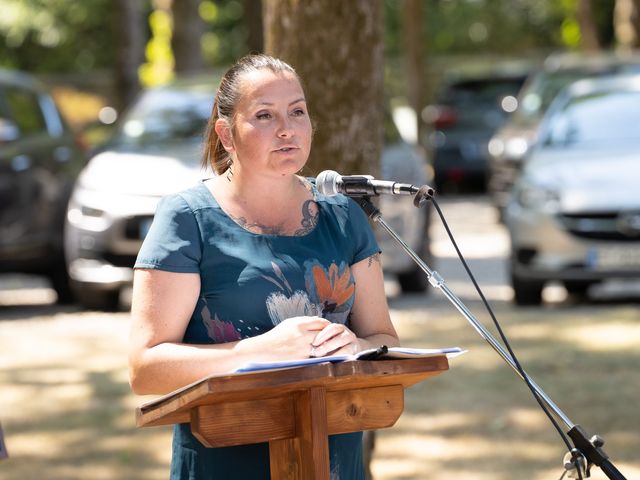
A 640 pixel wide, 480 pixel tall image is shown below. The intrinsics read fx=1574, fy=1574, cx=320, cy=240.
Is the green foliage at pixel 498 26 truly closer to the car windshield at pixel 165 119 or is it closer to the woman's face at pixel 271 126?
the car windshield at pixel 165 119

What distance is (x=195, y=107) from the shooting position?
40.2 ft

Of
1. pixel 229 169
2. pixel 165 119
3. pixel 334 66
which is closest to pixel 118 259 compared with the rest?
pixel 165 119

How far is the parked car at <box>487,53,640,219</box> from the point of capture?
60.2 ft

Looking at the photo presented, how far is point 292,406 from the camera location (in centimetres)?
362

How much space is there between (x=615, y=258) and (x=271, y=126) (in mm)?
7801

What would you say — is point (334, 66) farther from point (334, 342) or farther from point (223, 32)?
point (223, 32)

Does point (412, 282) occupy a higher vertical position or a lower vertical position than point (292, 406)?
higher

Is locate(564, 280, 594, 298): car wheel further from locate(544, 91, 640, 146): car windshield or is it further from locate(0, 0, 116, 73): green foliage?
locate(0, 0, 116, 73): green foliage

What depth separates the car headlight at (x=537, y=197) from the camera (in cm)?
1168

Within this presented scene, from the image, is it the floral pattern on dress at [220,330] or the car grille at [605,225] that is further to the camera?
the car grille at [605,225]

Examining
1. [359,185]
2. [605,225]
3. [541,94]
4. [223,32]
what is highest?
[223,32]

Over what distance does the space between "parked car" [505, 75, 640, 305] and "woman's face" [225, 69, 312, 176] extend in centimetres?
771

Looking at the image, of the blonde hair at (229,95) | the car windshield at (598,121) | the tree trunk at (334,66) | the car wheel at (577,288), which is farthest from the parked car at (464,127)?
the blonde hair at (229,95)

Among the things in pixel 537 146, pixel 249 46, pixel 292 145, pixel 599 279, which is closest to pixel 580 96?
pixel 537 146
